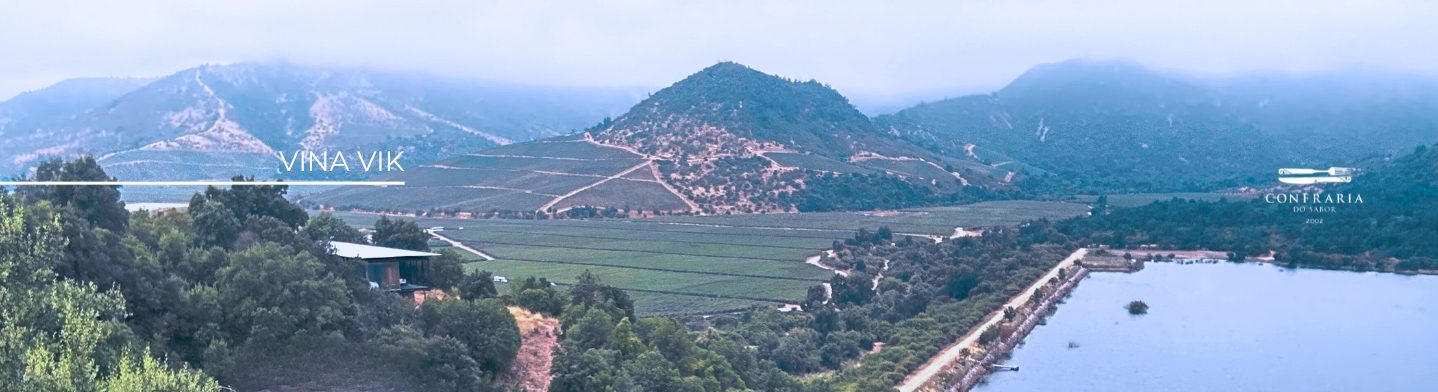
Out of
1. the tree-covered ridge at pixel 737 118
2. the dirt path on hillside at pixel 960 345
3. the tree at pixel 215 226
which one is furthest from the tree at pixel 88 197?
the tree-covered ridge at pixel 737 118

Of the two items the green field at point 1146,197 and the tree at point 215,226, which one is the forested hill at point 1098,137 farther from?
the tree at point 215,226

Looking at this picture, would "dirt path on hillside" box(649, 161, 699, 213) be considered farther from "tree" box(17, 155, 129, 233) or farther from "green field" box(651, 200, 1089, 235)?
"tree" box(17, 155, 129, 233)

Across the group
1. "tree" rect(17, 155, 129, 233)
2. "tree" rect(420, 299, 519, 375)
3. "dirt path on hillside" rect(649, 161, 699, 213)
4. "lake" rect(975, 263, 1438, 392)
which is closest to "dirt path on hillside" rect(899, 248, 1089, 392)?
"lake" rect(975, 263, 1438, 392)

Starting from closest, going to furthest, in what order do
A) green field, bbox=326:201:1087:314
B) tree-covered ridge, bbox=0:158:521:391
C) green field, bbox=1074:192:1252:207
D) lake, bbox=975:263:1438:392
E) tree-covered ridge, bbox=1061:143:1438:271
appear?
tree-covered ridge, bbox=0:158:521:391
lake, bbox=975:263:1438:392
green field, bbox=326:201:1087:314
tree-covered ridge, bbox=1061:143:1438:271
green field, bbox=1074:192:1252:207

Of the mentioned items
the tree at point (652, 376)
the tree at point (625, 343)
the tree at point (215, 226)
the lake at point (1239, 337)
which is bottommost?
the lake at point (1239, 337)

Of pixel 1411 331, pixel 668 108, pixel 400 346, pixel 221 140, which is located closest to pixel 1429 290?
pixel 1411 331

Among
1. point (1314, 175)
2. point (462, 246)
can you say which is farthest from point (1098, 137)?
point (462, 246)
